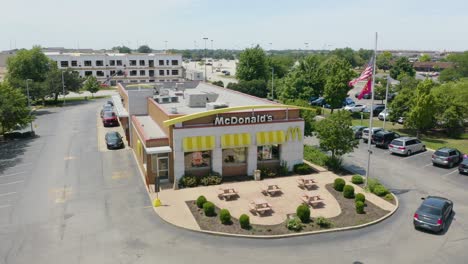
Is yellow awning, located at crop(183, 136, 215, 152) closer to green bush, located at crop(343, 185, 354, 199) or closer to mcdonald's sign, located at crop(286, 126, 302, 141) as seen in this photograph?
mcdonald's sign, located at crop(286, 126, 302, 141)

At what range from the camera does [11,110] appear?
43.4m

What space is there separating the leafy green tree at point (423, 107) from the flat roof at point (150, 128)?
2983cm

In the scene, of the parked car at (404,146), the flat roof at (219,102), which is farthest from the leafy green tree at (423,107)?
the flat roof at (219,102)

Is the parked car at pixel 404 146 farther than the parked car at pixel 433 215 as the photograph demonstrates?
Yes

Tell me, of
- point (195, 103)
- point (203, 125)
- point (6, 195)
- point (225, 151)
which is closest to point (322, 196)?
point (225, 151)

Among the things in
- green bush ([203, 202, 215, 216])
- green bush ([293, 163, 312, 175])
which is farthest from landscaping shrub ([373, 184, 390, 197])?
green bush ([203, 202, 215, 216])

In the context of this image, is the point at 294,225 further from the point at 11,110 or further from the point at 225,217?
the point at 11,110

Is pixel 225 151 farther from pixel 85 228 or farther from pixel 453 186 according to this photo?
pixel 453 186

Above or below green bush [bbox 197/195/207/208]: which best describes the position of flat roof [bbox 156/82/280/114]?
above

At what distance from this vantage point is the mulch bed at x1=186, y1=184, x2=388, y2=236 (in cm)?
2272

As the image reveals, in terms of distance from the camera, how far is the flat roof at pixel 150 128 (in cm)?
3294

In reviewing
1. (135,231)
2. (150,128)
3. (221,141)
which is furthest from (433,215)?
(150,128)

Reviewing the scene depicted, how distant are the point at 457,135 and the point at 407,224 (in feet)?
104

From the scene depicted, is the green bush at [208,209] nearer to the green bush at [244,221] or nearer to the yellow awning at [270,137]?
the green bush at [244,221]
